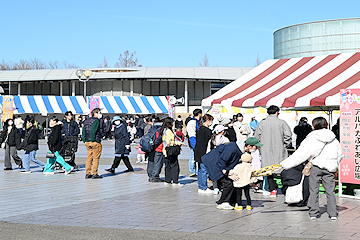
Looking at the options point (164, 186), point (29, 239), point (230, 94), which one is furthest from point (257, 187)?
point (29, 239)

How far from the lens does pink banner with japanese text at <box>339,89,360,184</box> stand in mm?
9461

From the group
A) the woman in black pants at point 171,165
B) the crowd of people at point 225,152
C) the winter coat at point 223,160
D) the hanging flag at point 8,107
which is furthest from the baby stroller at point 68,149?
the hanging flag at point 8,107

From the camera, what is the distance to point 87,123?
12.9 m

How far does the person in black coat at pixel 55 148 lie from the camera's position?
13703mm

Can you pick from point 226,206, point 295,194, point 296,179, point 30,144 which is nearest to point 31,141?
point 30,144

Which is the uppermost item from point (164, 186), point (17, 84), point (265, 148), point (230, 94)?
point (17, 84)

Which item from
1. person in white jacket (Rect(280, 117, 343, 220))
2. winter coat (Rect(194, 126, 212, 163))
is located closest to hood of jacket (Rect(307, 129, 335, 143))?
person in white jacket (Rect(280, 117, 343, 220))

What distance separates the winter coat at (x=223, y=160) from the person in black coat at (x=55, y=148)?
252 inches

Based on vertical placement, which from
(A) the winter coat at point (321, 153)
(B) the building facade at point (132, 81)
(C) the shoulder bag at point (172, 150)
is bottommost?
(C) the shoulder bag at point (172, 150)

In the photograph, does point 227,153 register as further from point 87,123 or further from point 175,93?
point 175,93

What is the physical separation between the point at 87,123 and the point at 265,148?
16.5ft

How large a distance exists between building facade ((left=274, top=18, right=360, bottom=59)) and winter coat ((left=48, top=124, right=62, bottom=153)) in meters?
22.9

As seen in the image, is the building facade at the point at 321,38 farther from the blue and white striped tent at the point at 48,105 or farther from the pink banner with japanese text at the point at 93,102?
the blue and white striped tent at the point at 48,105

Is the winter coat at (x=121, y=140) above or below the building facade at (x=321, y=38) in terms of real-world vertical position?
below
